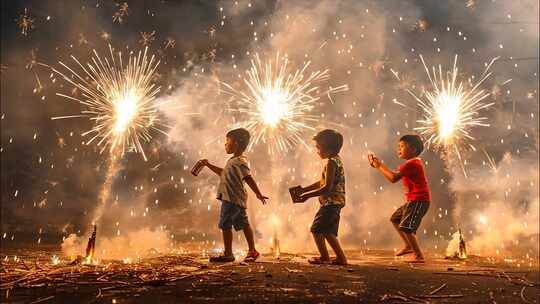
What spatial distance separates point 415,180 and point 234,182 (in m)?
3.77

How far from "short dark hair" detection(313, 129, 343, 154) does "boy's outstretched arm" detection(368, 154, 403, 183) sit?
91 cm

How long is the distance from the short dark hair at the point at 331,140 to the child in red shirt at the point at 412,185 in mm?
929

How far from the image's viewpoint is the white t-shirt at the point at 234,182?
6668 mm

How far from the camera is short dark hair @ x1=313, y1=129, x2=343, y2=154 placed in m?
6.41

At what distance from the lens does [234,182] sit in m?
6.77

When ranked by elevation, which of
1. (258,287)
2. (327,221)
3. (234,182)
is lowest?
(258,287)

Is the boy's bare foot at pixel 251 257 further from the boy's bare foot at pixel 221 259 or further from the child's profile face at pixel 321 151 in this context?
the child's profile face at pixel 321 151

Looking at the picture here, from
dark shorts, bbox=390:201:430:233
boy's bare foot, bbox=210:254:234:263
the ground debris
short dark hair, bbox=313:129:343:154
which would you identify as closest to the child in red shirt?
dark shorts, bbox=390:201:430:233

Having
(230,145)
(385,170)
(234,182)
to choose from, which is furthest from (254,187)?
(385,170)

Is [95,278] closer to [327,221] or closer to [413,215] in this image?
[327,221]

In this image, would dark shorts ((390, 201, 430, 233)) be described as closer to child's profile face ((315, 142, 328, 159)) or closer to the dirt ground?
the dirt ground

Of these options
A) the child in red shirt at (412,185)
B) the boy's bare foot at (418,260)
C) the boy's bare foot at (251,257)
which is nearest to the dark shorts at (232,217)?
the boy's bare foot at (251,257)

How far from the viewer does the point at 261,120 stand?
12602mm

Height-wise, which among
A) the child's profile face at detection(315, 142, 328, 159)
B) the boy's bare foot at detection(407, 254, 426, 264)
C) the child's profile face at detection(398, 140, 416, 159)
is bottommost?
the boy's bare foot at detection(407, 254, 426, 264)
